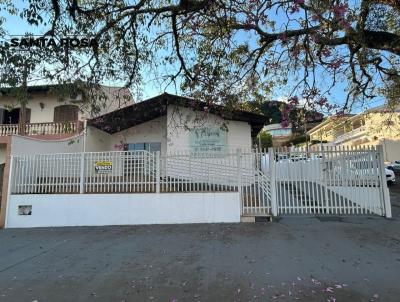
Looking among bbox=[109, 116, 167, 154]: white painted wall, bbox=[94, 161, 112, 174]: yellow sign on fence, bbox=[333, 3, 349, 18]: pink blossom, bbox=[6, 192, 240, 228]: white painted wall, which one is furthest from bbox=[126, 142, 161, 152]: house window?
bbox=[333, 3, 349, 18]: pink blossom

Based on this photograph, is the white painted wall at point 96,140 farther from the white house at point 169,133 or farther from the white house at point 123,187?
the white house at point 123,187

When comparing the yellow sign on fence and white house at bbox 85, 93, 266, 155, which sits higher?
white house at bbox 85, 93, 266, 155

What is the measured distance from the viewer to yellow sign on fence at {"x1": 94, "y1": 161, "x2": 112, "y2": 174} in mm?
10484

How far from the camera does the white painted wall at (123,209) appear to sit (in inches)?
381

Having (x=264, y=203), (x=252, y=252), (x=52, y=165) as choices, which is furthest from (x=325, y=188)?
(x=52, y=165)

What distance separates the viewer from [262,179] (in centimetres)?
973

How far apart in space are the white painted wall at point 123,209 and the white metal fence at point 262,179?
0.24m

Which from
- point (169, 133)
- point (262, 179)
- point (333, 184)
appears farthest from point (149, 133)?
point (333, 184)

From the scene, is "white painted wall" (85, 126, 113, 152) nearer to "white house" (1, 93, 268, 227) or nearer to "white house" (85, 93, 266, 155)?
"white house" (85, 93, 266, 155)

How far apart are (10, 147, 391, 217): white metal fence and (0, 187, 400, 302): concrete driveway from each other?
59 centimetres

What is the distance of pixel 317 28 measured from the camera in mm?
6176

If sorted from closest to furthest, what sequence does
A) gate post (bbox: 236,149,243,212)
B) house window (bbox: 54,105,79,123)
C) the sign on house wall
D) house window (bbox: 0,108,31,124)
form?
1. gate post (bbox: 236,149,243,212)
2. the sign on house wall
3. house window (bbox: 54,105,79,123)
4. house window (bbox: 0,108,31,124)

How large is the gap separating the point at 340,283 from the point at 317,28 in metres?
4.37

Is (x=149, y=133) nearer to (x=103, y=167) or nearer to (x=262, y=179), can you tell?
(x=103, y=167)
